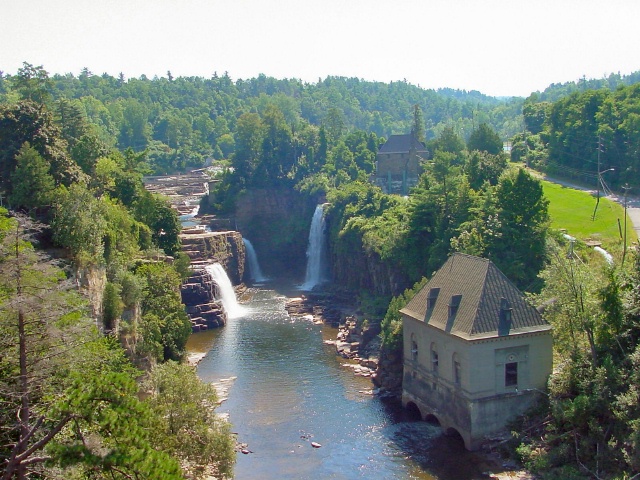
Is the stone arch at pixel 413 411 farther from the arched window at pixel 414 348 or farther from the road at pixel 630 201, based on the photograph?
the road at pixel 630 201

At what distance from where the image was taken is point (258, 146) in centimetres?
11094

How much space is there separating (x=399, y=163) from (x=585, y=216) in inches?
1458

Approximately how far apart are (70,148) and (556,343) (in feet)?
154

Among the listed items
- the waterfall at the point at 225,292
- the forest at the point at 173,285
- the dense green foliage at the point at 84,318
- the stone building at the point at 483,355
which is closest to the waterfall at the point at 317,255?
the forest at the point at 173,285

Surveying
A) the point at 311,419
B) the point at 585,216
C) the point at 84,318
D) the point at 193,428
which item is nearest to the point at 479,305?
the point at 311,419

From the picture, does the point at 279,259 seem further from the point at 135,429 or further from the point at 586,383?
the point at 135,429

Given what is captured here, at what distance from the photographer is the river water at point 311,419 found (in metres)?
37.1

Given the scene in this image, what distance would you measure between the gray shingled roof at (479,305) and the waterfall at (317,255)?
43346 mm

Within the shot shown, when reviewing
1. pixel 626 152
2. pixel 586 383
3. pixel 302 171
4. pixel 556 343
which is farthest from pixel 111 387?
pixel 302 171

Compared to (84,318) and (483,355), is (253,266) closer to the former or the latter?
(483,355)

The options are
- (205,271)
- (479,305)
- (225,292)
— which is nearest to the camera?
(479,305)

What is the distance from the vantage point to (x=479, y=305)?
38.7 m

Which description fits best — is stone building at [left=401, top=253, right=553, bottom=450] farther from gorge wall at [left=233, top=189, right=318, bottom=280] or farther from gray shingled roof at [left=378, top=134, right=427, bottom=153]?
gray shingled roof at [left=378, top=134, right=427, bottom=153]

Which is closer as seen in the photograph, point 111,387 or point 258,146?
point 111,387
